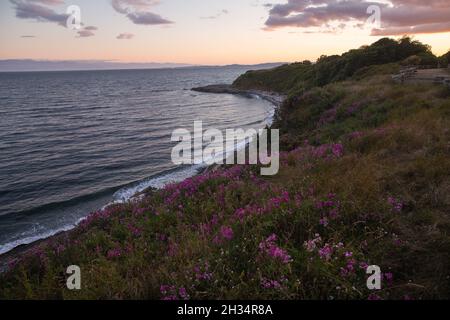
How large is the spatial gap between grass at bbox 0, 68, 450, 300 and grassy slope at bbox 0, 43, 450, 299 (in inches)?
0.9

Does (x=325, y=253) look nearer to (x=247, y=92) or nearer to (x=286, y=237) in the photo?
(x=286, y=237)

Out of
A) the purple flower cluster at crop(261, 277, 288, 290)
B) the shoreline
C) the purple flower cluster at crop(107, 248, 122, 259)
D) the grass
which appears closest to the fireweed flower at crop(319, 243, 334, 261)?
the grass

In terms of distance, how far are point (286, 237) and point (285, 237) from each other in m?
0.11

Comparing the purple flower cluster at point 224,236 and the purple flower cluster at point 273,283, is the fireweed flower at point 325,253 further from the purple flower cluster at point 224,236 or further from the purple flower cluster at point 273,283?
the purple flower cluster at point 224,236

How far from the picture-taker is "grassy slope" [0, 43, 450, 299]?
4.43m

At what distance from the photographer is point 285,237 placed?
5.37m

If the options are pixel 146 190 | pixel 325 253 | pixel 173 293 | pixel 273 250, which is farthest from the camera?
pixel 146 190

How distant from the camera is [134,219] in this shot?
27.9 feet

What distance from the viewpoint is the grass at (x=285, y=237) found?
174 inches

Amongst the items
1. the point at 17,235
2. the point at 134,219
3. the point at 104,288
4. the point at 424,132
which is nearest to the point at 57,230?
the point at 17,235

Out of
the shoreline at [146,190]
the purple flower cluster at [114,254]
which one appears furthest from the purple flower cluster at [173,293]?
the shoreline at [146,190]

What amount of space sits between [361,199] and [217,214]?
10.5ft

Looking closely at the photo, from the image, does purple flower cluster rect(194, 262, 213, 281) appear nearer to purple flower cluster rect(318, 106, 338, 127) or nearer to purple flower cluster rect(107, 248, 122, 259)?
purple flower cluster rect(107, 248, 122, 259)

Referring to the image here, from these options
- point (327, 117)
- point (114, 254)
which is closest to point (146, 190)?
point (327, 117)
